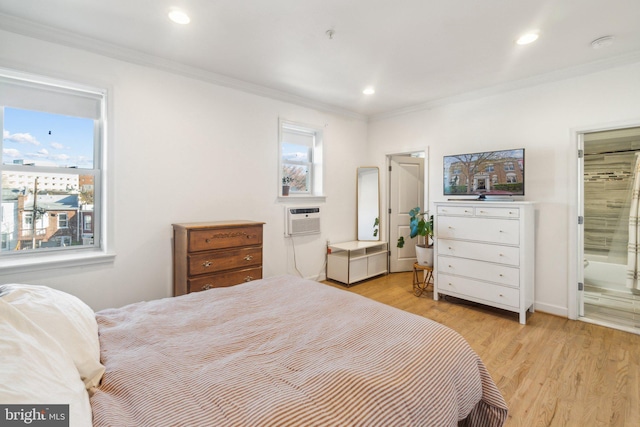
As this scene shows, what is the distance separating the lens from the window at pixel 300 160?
409cm

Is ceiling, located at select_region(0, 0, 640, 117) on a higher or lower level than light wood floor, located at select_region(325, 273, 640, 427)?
higher

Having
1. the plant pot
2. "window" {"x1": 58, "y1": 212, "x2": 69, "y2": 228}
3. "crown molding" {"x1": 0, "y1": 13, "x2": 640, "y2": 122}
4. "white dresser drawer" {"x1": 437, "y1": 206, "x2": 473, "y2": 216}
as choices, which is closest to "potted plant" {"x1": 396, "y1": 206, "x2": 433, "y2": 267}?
the plant pot

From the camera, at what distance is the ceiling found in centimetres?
209

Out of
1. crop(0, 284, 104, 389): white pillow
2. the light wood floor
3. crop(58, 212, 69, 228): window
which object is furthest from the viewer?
crop(58, 212, 69, 228): window

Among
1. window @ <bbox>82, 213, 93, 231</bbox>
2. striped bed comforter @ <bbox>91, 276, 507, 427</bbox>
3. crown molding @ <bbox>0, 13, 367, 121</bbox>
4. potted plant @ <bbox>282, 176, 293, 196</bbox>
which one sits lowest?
striped bed comforter @ <bbox>91, 276, 507, 427</bbox>

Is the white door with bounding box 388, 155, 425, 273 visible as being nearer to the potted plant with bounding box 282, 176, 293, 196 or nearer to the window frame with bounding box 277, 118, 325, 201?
the window frame with bounding box 277, 118, 325, 201

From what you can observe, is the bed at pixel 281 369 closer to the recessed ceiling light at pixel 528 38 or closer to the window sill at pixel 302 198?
the window sill at pixel 302 198

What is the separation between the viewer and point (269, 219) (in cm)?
378

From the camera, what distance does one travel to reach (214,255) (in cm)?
277

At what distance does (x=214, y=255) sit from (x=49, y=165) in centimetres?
161

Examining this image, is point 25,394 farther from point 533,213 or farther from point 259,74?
point 533,213

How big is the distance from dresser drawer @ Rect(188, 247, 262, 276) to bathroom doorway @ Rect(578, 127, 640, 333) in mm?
4019

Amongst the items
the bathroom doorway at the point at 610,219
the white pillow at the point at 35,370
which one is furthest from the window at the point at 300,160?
the bathroom doorway at the point at 610,219

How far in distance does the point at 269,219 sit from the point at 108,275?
1.77m
